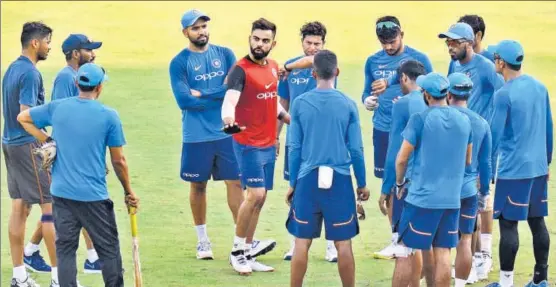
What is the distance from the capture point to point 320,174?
8398mm

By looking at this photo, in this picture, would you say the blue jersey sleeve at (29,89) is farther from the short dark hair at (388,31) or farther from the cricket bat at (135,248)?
the short dark hair at (388,31)

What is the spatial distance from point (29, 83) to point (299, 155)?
224cm

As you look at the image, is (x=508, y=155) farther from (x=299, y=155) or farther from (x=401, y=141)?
(x=299, y=155)

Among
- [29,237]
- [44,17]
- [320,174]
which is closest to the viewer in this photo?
[320,174]

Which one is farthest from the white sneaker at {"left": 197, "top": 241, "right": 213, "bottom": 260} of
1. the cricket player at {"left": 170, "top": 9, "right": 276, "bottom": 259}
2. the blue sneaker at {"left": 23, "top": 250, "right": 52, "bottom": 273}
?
the blue sneaker at {"left": 23, "top": 250, "right": 52, "bottom": 273}

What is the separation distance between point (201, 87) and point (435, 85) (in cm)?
276

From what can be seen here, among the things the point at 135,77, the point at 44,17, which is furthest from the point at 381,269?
the point at 44,17

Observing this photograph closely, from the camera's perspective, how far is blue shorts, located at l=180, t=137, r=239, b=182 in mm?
10297

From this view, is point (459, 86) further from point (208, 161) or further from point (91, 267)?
point (91, 267)

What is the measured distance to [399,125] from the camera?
8.61 meters

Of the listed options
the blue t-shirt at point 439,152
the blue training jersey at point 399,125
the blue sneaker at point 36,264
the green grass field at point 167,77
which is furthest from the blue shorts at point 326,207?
the blue sneaker at point 36,264

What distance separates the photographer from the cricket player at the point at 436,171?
317 inches

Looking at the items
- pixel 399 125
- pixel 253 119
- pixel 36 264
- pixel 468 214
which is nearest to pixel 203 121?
pixel 253 119

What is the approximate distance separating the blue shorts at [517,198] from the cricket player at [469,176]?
10.6 inches
